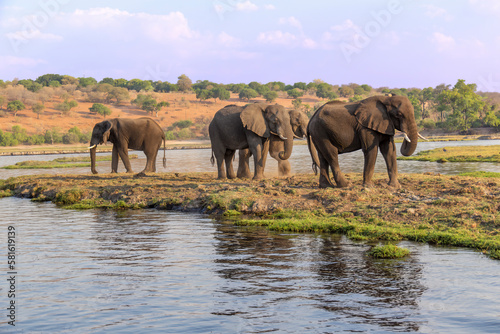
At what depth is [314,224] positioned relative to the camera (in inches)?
595

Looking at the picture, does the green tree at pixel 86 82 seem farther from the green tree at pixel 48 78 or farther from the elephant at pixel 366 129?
the elephant at pixel 366 129

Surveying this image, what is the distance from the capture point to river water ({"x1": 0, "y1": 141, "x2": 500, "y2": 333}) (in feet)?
27.5

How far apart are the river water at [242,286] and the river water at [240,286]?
0.7 inches

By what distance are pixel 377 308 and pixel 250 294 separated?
2.07 meters

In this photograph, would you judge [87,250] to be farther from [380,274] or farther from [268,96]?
[268,96]

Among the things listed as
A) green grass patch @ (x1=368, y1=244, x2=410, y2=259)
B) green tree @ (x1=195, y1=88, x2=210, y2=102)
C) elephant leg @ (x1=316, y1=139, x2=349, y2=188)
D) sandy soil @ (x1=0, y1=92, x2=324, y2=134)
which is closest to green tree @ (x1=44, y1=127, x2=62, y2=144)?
sandy soil @ (x1=0, y1=92, x2=324, y2=134)

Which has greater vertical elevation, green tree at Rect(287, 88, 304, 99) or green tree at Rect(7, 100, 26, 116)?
green tree at Rect(287, 88, 304, 99)

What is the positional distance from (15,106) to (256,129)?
117629 mm

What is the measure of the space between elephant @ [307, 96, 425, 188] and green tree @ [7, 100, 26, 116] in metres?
121

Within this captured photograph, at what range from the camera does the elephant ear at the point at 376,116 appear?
17656mm

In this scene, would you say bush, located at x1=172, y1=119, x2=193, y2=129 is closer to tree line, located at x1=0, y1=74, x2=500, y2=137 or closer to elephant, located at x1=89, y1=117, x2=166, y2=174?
tree line, located at x1=0, y1=74, x2=500, y2=137

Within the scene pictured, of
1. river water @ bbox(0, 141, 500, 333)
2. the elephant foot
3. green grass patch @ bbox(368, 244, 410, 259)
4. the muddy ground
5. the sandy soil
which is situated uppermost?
the sandy soil

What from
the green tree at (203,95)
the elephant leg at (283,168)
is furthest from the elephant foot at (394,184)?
the green tree at (203,95)

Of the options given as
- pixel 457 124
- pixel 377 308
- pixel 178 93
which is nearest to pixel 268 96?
pixel 178 93
